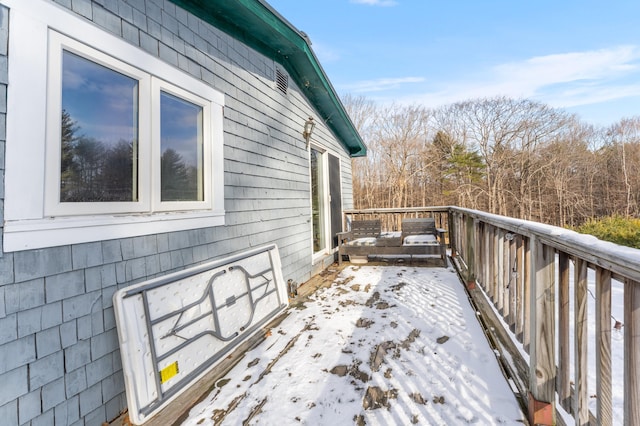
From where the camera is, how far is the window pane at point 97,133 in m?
1.57

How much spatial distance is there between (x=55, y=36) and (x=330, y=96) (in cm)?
412

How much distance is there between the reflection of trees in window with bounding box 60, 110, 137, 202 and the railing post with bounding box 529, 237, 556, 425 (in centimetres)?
242

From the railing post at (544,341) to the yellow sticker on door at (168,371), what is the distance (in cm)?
202

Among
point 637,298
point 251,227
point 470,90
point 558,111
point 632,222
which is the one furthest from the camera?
point 470,90

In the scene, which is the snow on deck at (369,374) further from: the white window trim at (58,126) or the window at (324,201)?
the window at (324,201)

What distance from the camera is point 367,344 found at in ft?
7.88

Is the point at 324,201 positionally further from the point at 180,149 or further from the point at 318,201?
the point at 180,149

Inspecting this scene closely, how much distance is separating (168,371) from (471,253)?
138 inches

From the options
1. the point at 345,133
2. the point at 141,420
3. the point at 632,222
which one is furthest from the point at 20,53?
the point at 632,222

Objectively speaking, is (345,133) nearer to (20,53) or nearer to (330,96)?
(330,96)

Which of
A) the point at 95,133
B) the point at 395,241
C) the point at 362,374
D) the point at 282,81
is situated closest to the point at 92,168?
the point at 95,133

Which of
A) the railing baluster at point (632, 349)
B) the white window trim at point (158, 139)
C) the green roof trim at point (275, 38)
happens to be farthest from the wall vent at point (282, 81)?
the railing baluster at point (632, 349)

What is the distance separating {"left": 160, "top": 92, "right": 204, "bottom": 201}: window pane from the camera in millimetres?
2178

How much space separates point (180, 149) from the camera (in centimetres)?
234
